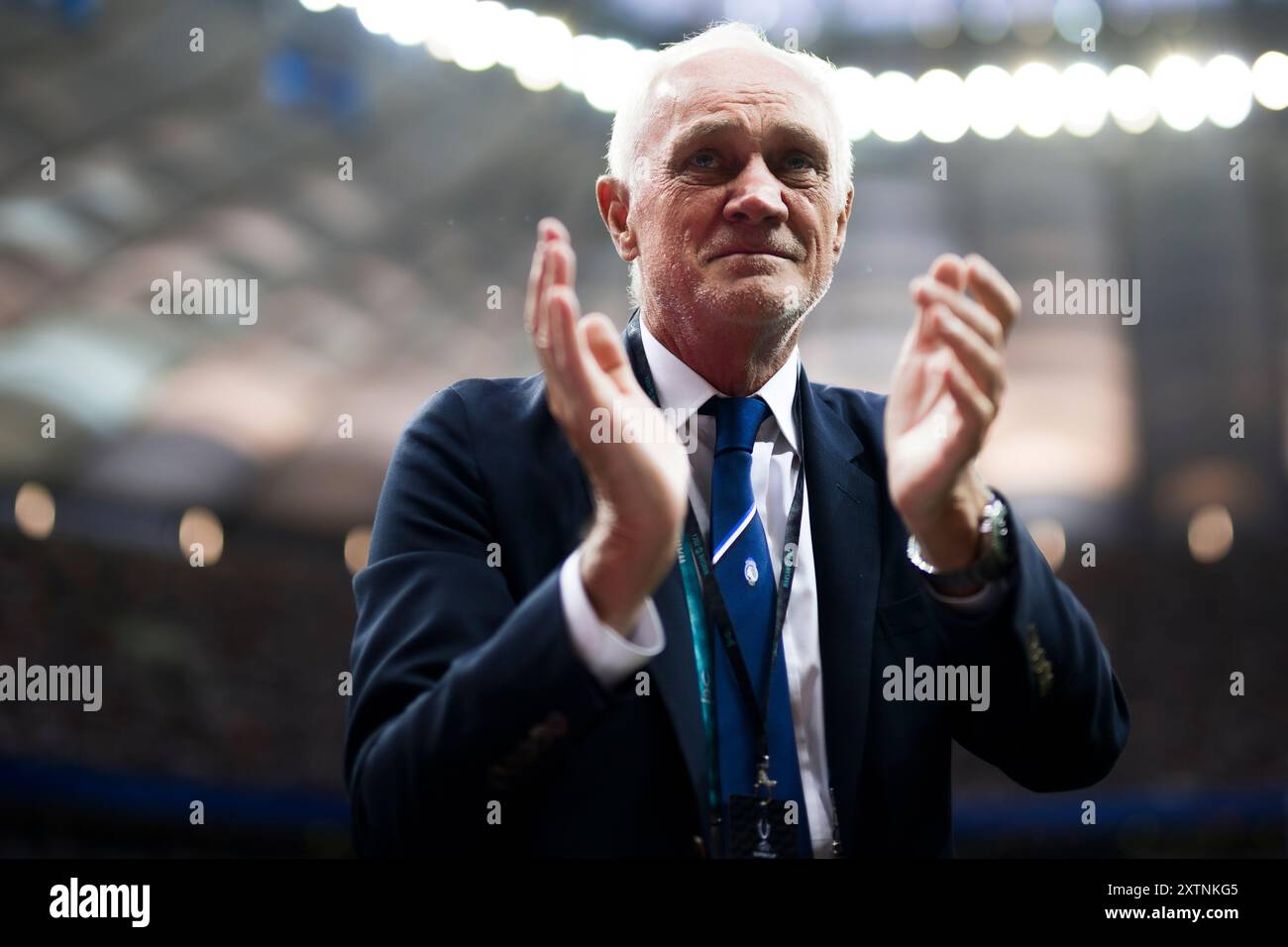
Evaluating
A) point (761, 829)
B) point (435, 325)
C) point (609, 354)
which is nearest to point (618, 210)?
point (609, 354)

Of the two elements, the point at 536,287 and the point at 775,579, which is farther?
the point at 775,579

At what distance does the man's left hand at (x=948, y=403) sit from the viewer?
55.1 inches

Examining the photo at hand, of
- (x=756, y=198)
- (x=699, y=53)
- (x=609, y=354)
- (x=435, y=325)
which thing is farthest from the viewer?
(x=435, y=325)

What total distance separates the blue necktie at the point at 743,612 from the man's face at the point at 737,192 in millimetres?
180

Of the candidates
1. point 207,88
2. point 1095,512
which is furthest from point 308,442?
point 1095,512

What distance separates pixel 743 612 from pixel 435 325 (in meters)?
10.6

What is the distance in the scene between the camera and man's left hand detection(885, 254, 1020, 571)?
1.40m

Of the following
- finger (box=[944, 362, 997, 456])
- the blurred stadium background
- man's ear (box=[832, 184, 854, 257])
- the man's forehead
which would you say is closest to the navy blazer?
finger (box=[944, 362, 997, 456])

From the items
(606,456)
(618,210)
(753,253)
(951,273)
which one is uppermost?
(618,210)

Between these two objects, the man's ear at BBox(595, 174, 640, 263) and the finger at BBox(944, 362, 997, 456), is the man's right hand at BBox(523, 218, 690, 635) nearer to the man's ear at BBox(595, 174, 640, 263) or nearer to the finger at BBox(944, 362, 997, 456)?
the finger at BBox(944, 362, 997, 456)

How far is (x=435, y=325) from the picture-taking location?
11914mm

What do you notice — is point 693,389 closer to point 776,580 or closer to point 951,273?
point 776,580

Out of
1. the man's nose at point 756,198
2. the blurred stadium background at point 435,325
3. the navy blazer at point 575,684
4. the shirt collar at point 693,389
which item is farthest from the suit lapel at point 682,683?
the blurred stadium background at point 435,325

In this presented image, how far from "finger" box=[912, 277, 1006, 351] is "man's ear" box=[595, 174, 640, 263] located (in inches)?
27.7
